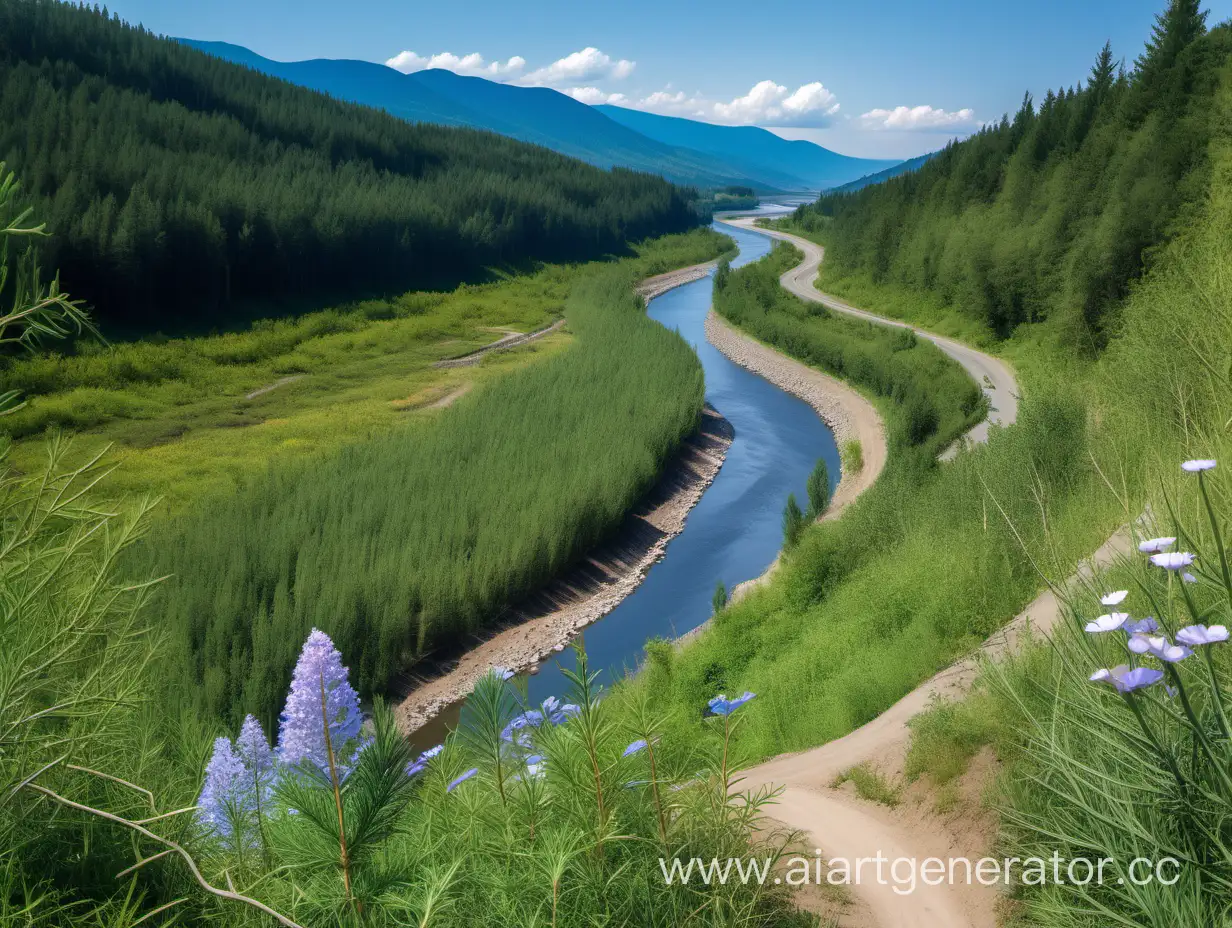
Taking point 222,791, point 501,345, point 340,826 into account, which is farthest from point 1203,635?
point 501,345

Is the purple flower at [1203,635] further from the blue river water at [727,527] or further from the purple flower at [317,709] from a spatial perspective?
the blue river water at [727,527]

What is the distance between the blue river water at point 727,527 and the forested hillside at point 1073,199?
12.0m

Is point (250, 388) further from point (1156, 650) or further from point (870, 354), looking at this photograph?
point (1156, 650)

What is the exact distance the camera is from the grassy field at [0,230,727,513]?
33.0 meters

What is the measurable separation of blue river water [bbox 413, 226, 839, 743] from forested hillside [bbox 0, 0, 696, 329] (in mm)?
29996

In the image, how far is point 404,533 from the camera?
1062 inches

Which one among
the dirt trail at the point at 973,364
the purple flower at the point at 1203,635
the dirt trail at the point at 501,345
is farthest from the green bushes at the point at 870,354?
the purple flower at the point at 1203,635

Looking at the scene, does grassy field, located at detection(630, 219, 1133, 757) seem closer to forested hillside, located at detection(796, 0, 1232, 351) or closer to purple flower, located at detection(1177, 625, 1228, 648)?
purple flower, located at detection(1177, 625, 1228, 648)

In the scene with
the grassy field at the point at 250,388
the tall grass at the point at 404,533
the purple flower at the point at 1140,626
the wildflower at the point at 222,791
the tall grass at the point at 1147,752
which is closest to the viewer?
the purple flower at the point at 1140,626

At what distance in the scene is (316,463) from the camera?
3203 centimetres

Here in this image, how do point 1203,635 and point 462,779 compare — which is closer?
point 1203,635

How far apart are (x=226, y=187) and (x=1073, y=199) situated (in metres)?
52.5

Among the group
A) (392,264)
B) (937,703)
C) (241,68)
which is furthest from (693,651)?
(241,68)

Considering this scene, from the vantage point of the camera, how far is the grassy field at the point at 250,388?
3300cm
